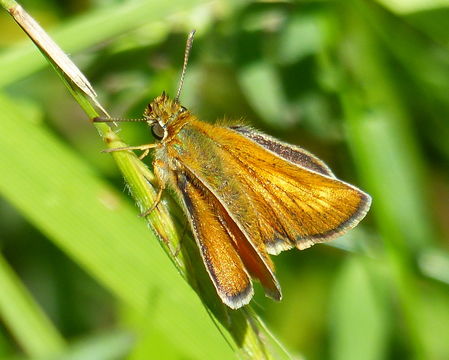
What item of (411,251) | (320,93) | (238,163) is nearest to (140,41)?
(320,93)

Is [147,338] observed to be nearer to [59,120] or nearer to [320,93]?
[320,93]

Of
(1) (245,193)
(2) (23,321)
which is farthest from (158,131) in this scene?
(2) (23,321)

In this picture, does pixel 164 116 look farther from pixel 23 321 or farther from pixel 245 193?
pixel 23 321

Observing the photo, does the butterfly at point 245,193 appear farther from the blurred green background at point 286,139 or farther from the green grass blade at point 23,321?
the green grass blade at point 23,321

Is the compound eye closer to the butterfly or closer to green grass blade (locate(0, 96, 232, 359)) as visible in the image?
the butterfly

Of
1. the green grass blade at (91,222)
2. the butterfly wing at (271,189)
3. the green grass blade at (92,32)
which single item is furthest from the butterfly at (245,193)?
the green grass blade at (92,32)

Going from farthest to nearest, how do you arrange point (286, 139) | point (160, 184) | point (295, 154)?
point (286, 139), point (295, 154), point (160, 184)

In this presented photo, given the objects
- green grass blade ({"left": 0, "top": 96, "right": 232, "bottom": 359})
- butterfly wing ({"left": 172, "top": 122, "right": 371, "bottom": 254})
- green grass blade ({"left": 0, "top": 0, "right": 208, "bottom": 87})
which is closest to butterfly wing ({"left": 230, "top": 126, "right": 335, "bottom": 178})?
butterfly wing ({"left": 172, "top": 122, "right": 371, "bottom": 254})
